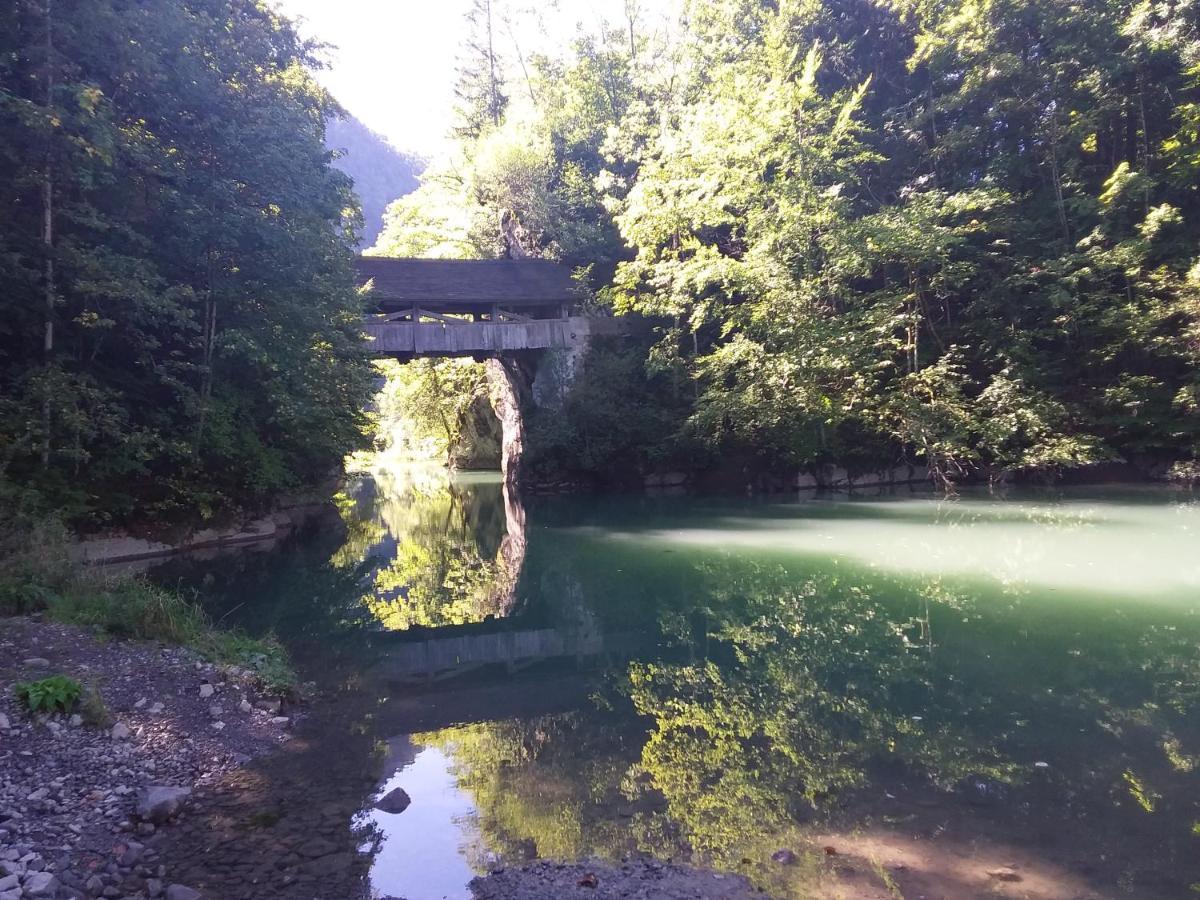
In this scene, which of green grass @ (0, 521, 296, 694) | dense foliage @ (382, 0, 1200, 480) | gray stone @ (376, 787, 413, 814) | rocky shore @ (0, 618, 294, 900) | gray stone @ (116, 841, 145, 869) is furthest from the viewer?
dense foliage @ (382, 0, 1200, 480)

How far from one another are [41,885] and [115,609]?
161 inches

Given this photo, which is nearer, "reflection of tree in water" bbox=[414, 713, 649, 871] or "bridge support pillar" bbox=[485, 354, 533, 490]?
"reflection of tree in water" bbox=[414, 713, 649, 871]

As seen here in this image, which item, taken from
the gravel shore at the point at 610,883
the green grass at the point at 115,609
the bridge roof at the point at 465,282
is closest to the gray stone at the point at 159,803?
the gravel shore at the point at 610,883

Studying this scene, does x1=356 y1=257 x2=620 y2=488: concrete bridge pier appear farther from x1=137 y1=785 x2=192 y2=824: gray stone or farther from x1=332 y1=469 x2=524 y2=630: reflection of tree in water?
x1=137 y1=785 x2=192 y2=824: gray stone

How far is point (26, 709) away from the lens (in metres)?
4.33

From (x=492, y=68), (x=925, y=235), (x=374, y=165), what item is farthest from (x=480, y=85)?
(x=374, y=165)

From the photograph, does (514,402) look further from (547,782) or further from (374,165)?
(374,165)

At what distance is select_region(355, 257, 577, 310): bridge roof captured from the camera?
897 inches

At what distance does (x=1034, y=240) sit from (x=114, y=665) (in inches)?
820

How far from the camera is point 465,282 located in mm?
23766

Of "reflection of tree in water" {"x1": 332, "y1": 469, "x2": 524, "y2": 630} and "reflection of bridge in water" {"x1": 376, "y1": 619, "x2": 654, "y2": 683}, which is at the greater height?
"reflection of tree in water" {"x1": 332, "y1": 469, "x2": 524, "y2": 630}

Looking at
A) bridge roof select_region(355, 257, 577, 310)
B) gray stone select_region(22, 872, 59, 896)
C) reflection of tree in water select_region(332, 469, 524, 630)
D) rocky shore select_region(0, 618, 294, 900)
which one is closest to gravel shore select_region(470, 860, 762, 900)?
rocky shore select_region(0, 618, 294, 900)

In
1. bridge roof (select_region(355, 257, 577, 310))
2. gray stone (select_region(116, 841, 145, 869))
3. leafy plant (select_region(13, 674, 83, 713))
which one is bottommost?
gray stone (select_region(116, 841, 145, 869))

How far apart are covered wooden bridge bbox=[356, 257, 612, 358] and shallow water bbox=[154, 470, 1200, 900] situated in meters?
11.1
